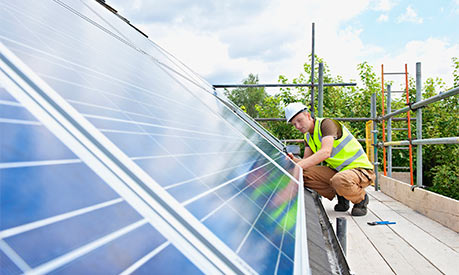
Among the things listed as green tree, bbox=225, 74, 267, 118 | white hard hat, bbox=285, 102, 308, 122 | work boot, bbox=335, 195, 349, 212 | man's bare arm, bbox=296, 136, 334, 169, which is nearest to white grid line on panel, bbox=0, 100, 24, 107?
man's bare arm, bbox=296, 136, 334, 169

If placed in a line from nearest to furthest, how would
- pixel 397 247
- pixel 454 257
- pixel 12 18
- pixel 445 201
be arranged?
pixel 12 18
pixel 454 257
pixel 397 247
pixel 445 201

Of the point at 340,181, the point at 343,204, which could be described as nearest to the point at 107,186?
the point at 340,181

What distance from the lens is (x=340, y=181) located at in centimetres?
413

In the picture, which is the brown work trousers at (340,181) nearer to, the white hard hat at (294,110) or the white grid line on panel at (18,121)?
the white hard hat at (294,110)

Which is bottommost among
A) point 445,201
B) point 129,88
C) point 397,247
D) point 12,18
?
point 397,247

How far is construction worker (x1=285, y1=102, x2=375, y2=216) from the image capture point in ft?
13.2

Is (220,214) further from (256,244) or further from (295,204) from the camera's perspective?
(295,204)

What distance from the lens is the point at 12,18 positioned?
116 cm

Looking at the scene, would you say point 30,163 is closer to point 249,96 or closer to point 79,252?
point 79,252

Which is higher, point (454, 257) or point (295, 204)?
point (295, 204)

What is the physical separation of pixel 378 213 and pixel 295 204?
10.4 ft

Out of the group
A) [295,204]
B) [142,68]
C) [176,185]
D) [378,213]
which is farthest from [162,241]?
[378,213]

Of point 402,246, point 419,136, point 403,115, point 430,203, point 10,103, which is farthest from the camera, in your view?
point 403,115

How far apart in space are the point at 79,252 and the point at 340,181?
3943mm
